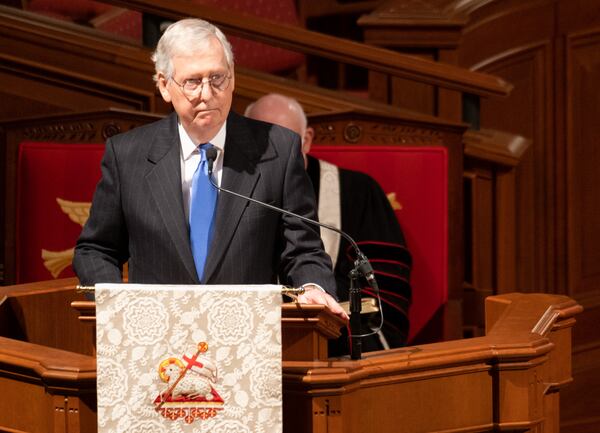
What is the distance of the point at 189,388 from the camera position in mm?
2469

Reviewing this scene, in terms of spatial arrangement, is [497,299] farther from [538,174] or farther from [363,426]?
[538,174]

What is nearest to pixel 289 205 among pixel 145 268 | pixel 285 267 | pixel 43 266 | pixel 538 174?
pixel 285 267

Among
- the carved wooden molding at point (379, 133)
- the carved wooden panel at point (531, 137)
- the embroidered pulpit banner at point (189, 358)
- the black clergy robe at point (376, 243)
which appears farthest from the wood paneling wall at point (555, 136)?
the embroidered pulpit banner at point (189, 358)

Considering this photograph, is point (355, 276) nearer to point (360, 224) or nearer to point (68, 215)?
point (360, 224)

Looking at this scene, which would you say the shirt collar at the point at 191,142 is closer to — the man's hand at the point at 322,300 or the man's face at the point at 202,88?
the man's face at the point at 202,88

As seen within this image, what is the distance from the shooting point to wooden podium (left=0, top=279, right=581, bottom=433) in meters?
2.56

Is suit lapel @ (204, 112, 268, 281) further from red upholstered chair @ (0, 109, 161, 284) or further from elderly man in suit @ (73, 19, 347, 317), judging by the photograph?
red upholstered chair @ (0, 109, 161, 284)

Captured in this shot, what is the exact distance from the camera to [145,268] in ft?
9.18

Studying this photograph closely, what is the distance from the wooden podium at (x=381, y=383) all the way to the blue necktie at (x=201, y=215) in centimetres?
31

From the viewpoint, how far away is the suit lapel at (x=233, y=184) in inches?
108

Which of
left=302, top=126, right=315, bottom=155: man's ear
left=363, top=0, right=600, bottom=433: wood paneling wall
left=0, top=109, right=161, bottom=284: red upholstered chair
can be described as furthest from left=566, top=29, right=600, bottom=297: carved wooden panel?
left=0, top=109, right=161, bottom=284: red upholstered chair

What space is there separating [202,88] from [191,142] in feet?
0.57

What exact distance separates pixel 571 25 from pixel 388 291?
1949mm

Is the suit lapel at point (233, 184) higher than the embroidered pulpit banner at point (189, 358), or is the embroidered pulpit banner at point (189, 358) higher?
the suit lapel at point (233, 184)
